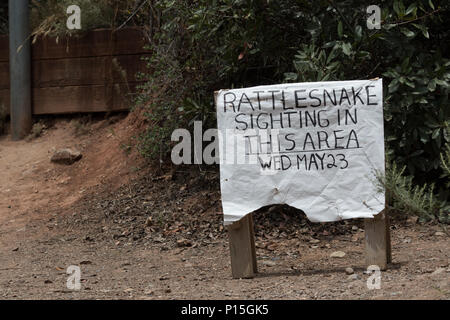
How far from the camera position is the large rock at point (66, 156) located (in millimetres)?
8367

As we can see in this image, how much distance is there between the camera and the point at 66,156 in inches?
330

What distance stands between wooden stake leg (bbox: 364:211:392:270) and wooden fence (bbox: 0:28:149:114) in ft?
16.0

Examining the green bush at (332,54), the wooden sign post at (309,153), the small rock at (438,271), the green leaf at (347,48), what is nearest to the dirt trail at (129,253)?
the small rock at (438,271)

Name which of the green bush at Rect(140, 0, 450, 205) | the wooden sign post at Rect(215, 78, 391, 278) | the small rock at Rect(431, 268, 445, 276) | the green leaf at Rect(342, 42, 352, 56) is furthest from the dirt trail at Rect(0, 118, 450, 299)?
the green leaf at Rect(342, 42, 352, 56)

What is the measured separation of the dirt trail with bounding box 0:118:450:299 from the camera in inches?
161

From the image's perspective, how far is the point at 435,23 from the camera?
5.89 meters

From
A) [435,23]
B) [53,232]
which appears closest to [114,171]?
[53,232]

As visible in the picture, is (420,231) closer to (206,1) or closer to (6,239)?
(206,1)

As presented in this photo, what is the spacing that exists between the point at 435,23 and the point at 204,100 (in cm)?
216

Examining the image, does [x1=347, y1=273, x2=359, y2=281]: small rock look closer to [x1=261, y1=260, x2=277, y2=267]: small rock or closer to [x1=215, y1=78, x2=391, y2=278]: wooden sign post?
[x1=215, y1=78, x2=391, y2=278]: wooden sign post

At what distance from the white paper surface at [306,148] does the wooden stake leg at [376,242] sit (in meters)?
0.13

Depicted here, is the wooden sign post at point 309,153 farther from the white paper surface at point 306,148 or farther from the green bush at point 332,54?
the green bush at point 332,54

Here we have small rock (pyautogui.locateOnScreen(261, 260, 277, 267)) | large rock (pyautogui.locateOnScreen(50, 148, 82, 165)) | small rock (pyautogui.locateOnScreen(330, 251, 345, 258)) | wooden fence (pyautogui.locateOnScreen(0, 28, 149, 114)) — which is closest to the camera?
small rock (pyautogui.locateOnScreen(261, 260, 277, 267))

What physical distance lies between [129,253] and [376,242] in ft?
7.55
